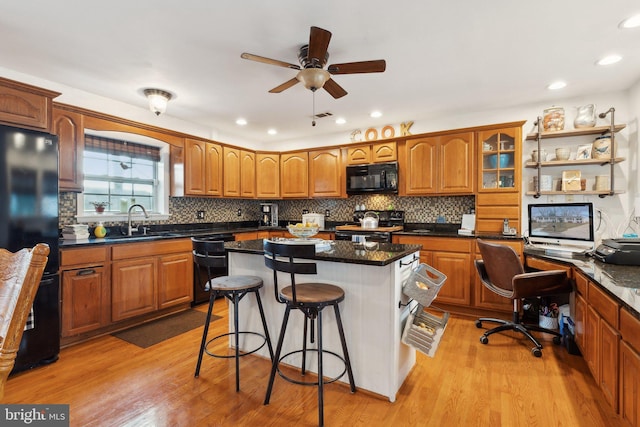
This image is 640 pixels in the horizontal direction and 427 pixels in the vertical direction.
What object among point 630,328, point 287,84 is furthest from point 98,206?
point 630,328

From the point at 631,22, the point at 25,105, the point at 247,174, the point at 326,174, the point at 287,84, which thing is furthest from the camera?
the point at 247,174

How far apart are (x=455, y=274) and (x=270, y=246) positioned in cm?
265

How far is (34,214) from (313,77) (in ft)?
7.47

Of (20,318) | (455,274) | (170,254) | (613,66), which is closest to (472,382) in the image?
(455,274)

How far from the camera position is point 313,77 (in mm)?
2246

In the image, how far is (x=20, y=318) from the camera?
0.95 m

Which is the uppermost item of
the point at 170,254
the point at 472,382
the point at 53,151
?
the point at 53,151

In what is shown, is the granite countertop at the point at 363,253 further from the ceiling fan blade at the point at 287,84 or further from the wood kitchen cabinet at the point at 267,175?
the wood kitchen cabinet at the point at 267,175

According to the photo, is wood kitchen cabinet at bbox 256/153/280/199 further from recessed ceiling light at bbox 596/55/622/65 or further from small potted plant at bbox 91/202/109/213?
recessed ceiling light at bbox 596/55/622/65

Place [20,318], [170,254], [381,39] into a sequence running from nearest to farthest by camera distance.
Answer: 1. [20,318]
2. [381,39]
3. [170,254]

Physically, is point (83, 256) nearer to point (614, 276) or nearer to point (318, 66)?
point (318, 66)

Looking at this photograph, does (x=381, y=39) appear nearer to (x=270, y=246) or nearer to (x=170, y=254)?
(x=270, y=246)

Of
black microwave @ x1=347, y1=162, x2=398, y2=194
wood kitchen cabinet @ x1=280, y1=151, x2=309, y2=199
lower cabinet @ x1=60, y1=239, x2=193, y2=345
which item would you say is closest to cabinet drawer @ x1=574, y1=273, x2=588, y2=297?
black microwave @ x1=347, y1=162, x2=398, y2=194

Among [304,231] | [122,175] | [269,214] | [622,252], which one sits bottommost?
[622,252]
